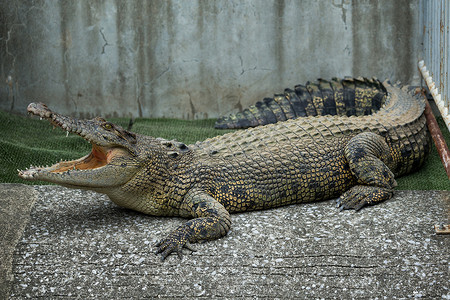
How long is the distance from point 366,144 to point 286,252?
1.33 meters

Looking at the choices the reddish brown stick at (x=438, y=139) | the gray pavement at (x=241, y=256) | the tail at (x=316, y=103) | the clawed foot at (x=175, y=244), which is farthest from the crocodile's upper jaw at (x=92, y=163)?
the reddish brown stick at (x=438, y=139)

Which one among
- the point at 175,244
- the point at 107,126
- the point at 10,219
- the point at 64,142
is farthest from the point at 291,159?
the point at 64,142

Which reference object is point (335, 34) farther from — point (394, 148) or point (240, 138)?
point (240, 138)

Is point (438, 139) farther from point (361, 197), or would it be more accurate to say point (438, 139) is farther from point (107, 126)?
point (107, 126)

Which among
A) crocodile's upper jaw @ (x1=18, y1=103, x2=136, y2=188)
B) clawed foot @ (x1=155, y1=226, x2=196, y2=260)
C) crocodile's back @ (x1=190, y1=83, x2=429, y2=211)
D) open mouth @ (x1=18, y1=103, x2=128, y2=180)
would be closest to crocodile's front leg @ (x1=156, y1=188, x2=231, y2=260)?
clawed foot @ (x1=155, y1=226, x2=196, y2=260)

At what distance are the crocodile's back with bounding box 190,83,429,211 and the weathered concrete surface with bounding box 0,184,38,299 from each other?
1.24 m

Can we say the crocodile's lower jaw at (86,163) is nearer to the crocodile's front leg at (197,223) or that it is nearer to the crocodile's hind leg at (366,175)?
the crocodile's front leg at (197,223)

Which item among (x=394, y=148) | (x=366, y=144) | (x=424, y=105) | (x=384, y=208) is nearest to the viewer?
(x=384, y=208)

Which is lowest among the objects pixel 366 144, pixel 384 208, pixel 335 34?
pixel 384 208

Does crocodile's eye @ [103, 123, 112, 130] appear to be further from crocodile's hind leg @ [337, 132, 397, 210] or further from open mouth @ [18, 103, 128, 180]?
crocodile's hind leg @ [337, 132, 397, 210]

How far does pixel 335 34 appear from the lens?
20.4ft

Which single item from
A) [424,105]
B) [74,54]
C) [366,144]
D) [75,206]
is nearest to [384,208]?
[366,144]

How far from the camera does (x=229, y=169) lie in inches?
155

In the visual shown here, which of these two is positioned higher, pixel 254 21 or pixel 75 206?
pixel 254 21
